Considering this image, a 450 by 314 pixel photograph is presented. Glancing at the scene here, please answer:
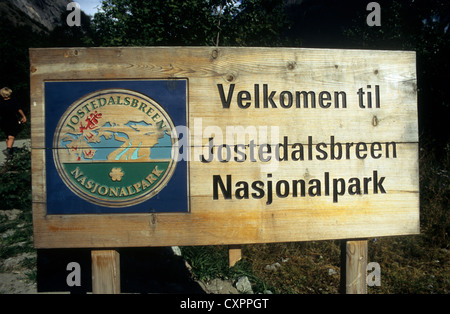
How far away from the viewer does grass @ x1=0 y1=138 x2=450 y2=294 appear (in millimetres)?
3172

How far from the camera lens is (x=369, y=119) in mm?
1860

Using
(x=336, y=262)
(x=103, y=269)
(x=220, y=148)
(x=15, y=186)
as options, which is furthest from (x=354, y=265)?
(x=15, y=186)

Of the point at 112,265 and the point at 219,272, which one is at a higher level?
the point at 112,265

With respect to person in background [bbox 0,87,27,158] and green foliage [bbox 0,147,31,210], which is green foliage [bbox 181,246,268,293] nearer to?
green foliage [bbox 0,147,31,210]

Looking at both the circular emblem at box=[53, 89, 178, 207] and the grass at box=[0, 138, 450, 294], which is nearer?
the circular emblem at box=[53, 89, 178, 207]

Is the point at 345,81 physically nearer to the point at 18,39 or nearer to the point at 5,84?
the point at 5,84

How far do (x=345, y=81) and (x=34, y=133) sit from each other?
176 cm

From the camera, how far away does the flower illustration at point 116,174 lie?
171 cm

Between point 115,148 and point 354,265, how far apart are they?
1.56 meters

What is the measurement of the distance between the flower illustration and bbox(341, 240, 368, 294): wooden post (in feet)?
4.52

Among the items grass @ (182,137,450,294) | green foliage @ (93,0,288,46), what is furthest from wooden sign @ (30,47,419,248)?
green foliage @ (93,0,288,46)

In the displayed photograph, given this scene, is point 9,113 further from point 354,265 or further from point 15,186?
point 354,265

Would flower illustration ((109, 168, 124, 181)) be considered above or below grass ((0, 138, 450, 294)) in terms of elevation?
above

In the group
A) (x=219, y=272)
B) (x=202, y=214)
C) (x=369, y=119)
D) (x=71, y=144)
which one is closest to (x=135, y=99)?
(x=71, y=144)
